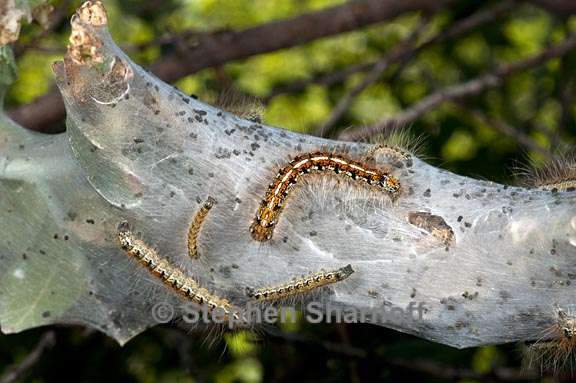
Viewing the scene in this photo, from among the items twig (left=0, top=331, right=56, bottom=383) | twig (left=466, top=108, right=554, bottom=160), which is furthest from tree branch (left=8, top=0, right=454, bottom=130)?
twig (left=0, top=331, right=56, bottom=383)

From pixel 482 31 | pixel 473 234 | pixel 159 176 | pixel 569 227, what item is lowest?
pixel 159 176

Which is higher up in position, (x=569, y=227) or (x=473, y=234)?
(x=569, y=227)

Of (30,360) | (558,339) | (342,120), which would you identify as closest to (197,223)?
(558,339)

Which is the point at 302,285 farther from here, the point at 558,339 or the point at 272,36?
the point at 272,36

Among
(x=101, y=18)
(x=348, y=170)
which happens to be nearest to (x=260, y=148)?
(x=348, y=170)

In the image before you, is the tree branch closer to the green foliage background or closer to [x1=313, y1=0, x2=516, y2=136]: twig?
the green foliage background

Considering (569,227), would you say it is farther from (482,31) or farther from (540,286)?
(482,31)

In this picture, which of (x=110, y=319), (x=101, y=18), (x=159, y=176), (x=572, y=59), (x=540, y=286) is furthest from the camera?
(x=572, y=59)
